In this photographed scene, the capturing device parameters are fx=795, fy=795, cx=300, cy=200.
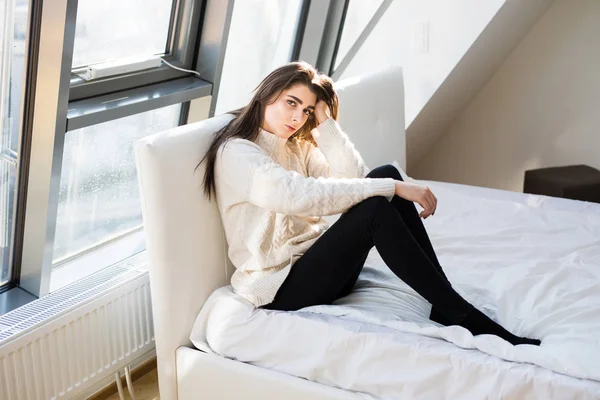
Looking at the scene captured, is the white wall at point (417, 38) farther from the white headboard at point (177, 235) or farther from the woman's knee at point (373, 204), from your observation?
the woman's knee at point (373, 204)

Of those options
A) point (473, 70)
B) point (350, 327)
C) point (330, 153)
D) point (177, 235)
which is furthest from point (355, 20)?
point (350, 327)

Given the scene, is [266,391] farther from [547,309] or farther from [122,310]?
[547,309]

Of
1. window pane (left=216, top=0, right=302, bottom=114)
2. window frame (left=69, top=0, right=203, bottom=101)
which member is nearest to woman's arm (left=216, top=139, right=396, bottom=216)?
window frame (left=69, top=0, right=203, bottom=101)

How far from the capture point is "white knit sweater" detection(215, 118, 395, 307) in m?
1.99

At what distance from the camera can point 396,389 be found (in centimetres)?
182

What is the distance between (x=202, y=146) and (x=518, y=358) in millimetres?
946

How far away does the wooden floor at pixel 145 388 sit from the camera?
2342 mm

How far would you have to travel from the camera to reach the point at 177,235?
200cm

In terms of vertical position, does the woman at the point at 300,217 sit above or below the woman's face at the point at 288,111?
below

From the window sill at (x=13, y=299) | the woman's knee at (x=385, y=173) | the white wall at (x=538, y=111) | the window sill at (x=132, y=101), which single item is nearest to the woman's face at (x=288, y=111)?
the woman's knee at (x=385, y=173)

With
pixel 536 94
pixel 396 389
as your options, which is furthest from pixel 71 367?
pixel 536 94

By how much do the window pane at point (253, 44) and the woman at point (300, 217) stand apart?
0.66 metres

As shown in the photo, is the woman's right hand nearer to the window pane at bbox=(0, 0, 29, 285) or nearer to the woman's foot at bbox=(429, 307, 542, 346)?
the woman's foot at bbox=(429, 307, 542, 346)

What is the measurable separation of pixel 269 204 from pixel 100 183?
30.3 inches
